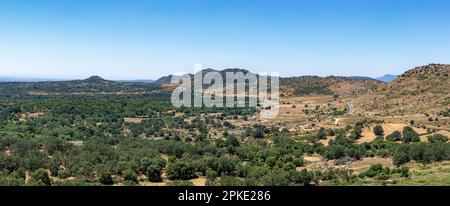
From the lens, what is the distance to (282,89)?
178875 mm

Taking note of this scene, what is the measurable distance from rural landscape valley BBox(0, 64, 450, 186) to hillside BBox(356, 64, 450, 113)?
387mm

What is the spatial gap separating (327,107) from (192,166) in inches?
3691

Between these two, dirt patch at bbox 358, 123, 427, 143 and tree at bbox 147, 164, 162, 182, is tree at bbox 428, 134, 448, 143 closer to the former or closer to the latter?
dirt patch at bbox 358, 123, 427, 143

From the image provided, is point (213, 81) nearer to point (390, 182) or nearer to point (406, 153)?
point (406, 153)

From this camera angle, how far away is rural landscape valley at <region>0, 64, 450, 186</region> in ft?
134

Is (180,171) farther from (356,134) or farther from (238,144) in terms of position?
(356,134)

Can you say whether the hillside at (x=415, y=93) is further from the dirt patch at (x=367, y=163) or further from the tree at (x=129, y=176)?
the tree at (x=129, y=176)

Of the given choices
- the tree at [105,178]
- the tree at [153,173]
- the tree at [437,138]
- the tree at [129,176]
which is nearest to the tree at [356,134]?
the tree at [437,138]

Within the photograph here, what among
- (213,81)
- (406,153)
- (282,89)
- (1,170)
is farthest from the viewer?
(213,81)

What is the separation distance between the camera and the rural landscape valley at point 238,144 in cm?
4091

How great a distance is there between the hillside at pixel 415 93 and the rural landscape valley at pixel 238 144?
39 cm

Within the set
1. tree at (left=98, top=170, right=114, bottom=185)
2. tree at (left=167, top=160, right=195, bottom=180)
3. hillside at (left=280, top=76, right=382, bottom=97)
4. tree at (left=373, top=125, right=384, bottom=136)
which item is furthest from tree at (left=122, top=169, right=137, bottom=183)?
hillside at (left=280, top=76, right=382, bottom=97)
